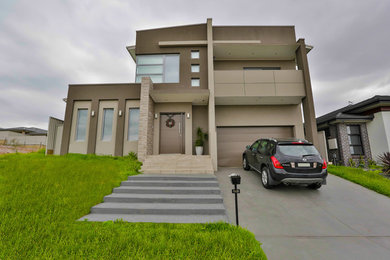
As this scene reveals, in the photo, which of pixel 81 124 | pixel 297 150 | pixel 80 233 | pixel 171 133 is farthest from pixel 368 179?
pixel 81 124

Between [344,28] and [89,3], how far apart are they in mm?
16726

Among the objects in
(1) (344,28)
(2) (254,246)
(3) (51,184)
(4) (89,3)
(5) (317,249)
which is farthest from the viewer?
(1) (344,28)

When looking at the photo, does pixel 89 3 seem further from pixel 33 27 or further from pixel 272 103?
pixel 272 103

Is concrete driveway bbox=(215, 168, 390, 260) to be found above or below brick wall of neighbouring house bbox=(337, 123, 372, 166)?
below

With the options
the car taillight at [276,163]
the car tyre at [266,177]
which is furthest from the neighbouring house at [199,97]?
the car taillight at [276,163]

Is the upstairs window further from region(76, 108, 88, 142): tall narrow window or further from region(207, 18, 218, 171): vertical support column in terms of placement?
region(76, 108, 88, 142): tall narrow window

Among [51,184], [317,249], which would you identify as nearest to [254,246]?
[317,249]

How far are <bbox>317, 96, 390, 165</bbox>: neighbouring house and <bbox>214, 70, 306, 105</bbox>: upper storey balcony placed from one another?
12.1ft

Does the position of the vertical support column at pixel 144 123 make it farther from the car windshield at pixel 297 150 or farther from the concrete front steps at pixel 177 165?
the car windshield at pixel 297 150

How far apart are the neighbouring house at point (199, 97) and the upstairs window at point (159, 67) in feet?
0.21

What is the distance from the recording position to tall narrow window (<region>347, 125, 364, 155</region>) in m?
9.34

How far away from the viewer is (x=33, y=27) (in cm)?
851

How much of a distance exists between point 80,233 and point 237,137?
27.3 feet

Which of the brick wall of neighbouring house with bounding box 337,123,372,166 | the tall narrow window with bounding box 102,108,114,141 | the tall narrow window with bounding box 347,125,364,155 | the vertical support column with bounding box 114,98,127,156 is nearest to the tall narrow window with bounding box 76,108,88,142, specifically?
the tall narrow window with bounding box 102,108,114,141
